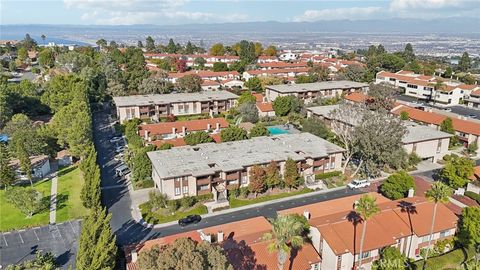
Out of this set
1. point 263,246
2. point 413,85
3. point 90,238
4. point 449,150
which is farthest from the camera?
point 413,85

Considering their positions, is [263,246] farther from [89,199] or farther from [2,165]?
[2,165]

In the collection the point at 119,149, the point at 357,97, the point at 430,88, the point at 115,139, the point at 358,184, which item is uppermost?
the point at 430,88

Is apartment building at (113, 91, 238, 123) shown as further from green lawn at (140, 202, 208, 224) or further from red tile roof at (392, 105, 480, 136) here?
red tile roof at (392, 105, 480, 136)

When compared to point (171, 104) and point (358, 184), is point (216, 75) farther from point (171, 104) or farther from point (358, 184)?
point (358, 184)

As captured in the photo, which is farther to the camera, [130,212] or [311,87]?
[311,87]

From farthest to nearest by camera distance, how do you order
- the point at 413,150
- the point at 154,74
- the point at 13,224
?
1. the point at 154,74
2. the point at 413,150
3. the point at 13,224

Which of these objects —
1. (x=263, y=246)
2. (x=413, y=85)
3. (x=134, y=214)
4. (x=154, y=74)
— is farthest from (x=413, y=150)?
(x=154, y=74)

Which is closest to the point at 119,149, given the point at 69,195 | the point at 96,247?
the point at 69,195
